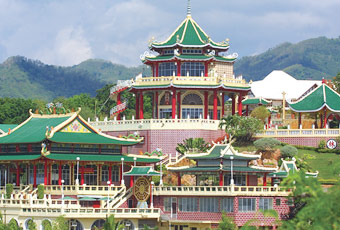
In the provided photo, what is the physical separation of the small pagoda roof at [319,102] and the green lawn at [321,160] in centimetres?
593

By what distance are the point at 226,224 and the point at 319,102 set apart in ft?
82.2

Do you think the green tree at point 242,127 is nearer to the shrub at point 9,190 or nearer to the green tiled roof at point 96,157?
the green tiled roof at point 96,157

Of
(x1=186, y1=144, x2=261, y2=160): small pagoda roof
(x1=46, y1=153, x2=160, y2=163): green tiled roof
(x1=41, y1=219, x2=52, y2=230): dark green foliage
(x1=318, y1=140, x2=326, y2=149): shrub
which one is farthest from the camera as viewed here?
(x1=318, y1=140, x2=326, y2=149): shrub

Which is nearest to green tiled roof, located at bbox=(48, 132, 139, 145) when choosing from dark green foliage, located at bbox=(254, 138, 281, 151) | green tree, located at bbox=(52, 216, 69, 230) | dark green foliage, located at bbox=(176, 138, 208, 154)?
dark green foliage, located at bbox=(176, 138, 208, 154)

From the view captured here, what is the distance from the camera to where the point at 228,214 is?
73562 millimetres

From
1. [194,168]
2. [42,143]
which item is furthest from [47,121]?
[194,168]

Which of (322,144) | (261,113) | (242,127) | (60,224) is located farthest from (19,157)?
(322,144)

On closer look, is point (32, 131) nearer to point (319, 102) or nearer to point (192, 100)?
point (192, 100)

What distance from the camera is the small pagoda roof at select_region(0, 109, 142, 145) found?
3250 inches

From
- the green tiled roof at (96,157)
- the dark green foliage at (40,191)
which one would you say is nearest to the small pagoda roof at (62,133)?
the green tiled roof at (96,157)

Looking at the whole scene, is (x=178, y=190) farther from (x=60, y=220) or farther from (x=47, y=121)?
(x=47, y=121)

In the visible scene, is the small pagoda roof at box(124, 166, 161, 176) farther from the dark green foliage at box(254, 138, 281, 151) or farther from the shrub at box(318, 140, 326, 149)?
the shrub at box(318, 140, 326, 149)

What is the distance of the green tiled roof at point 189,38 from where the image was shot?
99312 millimetres

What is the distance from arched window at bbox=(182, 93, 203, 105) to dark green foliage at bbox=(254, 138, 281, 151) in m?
12.6
